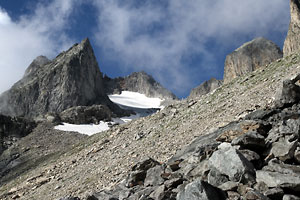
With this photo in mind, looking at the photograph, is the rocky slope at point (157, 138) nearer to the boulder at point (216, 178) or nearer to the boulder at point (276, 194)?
the boulder at point (216, 178)

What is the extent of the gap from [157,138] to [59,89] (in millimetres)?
77952

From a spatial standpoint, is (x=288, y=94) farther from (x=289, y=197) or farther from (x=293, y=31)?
(x=293, y=31)

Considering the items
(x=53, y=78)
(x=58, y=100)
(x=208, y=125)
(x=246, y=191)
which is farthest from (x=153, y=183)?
(x=53, y=78)

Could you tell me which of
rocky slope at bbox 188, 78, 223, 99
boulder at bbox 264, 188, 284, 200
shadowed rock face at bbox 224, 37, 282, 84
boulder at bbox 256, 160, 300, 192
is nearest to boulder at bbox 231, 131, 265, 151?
boulder at bbox 256, 160, 300, 192

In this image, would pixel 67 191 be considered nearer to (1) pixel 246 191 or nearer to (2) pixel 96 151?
(2) pixel 96 151

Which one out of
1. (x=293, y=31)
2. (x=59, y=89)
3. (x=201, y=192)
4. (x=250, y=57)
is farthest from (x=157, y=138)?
(x=59, y=89)

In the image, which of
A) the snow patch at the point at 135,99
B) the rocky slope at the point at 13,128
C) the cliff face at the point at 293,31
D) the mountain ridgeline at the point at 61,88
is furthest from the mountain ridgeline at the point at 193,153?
the snow patch at the point at 135,99

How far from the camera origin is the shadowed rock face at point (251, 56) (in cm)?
7919

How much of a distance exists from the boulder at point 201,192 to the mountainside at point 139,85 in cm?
15625

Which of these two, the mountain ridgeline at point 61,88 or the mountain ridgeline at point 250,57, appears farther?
the mountain ridgeline at point 61,88

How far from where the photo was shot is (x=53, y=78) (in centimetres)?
9569

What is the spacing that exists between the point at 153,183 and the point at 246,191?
148 inches

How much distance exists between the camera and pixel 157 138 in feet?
67.8

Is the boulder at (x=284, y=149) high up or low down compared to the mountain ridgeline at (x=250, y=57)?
down
